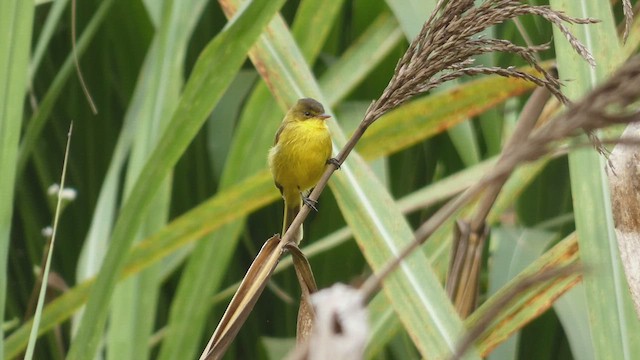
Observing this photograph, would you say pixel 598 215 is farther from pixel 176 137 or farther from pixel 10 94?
pixel 10 94

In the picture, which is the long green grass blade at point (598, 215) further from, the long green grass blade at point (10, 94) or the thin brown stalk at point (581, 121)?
the long green grass blade at point (10, 94)

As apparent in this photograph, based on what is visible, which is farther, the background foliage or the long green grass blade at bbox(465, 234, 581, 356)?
the long green grass blade at bbox(465, 234, 581, 356)

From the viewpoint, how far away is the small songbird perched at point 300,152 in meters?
1.75

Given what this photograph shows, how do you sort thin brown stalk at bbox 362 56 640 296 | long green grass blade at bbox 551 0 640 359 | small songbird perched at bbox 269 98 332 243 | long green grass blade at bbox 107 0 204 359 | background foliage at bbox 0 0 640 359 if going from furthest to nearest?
small songbird perched at bbox 269 98 332 243 → long green grass blade at bbox 107 0 204 359 → background foliage at bbox 0 0 640 359 → long green grass blade at bbox 551 0 640 359 → thin brown stalk at bbox 362 56 640 296

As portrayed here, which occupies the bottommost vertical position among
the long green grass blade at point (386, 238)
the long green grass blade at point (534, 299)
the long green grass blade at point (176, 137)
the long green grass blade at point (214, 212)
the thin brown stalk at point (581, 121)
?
the long green grass blade at point (534, 299)

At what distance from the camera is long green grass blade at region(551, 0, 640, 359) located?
974 millimetres

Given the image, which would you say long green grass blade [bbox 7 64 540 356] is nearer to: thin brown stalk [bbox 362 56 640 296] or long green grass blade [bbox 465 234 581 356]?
long green grass blade [bbox 465 234 581 356]

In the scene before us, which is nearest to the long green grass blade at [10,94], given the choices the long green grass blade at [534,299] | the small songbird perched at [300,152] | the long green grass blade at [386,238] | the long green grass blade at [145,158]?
the long green grass blade at [145,158]

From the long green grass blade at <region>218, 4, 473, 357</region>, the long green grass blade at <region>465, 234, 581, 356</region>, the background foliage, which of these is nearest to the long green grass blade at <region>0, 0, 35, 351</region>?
the background foliage

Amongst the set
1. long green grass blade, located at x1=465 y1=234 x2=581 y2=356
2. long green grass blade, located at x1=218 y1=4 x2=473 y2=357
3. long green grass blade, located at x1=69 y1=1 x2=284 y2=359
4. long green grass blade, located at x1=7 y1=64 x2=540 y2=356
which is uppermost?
long green grass blade, located at x1=69 y1=1 x2=284 y2=359

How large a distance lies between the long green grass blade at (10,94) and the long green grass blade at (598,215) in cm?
62

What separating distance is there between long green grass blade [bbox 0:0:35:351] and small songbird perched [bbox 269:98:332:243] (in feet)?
2.25

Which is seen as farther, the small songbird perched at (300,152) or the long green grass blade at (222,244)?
the small songbird perched at (300,152)

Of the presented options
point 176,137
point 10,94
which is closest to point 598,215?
point 176,137
